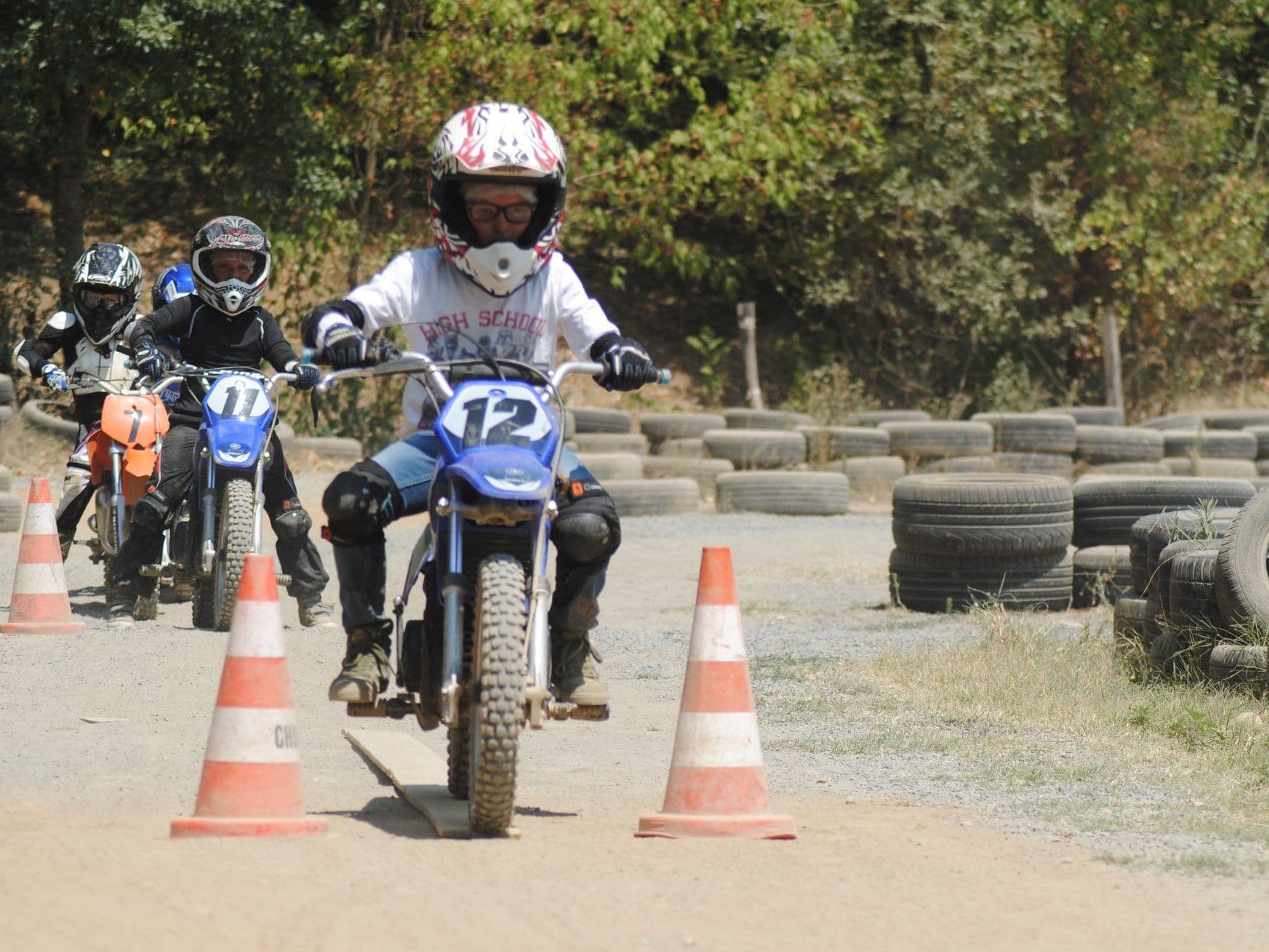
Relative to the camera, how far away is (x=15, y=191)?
23.6 metres

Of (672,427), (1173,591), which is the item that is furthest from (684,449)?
(1173,591)

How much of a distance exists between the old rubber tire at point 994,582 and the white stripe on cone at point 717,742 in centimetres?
552

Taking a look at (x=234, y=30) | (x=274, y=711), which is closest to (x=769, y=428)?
(x=234, y=30)

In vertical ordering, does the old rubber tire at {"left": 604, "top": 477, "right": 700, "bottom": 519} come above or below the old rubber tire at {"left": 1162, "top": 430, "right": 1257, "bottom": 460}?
below

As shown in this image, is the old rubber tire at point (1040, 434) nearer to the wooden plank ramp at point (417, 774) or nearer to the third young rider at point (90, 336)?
the third young rider at point (90, 336)

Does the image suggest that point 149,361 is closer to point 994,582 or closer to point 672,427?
point 994,582

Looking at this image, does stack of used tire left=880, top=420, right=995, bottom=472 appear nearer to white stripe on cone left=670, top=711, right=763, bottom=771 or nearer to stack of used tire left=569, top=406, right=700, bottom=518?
stack of used tire left=569, top=406, right=700, bottom=518

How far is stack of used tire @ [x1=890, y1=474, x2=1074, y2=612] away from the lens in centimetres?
1056

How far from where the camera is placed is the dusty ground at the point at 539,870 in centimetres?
400

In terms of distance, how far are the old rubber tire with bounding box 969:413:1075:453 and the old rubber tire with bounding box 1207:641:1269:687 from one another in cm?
1319

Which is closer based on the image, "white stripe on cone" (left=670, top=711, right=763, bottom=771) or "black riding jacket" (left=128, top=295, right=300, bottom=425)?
"white stripe on cone" (left=670, top=711, right=763, bottom=771)

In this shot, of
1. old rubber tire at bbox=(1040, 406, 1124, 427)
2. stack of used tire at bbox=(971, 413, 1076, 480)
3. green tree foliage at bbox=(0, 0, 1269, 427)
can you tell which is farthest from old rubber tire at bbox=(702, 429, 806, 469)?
green tree foliage at bbox=(0, 0, 1269, 427)

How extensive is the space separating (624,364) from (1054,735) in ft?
8.66

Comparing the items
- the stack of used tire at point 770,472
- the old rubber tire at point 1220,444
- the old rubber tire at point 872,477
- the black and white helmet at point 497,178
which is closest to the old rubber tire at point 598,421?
the stack of used tire at point 770,472
